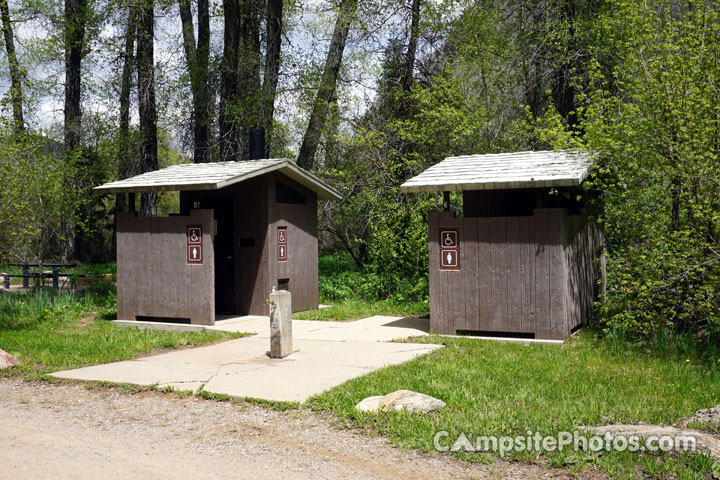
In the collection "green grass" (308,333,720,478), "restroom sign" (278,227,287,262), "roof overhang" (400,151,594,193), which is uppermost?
"roof overhang" (400,151,594,193)

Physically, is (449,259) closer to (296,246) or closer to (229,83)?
(296,246)

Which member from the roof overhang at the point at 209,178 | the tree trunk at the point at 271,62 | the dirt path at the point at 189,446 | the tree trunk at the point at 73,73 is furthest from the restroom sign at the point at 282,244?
the tree trunk at the point at 73,73

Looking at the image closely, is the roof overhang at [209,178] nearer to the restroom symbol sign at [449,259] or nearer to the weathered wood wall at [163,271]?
the weathered wood wall at [163,271]

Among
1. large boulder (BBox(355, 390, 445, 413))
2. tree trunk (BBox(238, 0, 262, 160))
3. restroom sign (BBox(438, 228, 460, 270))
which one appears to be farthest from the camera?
tree trunk (BBox(238, 0, 262, 160))

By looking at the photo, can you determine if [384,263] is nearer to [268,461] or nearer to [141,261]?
[141,261]

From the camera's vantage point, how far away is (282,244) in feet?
45.2

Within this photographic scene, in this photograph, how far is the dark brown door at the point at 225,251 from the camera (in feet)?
45.6

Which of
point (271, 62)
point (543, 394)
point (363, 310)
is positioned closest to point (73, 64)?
point (271, 62)

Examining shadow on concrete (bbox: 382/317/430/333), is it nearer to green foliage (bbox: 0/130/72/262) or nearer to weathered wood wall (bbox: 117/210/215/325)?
weathered wood wall (bbox: 117/210/215/325)

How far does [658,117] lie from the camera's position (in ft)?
29.9

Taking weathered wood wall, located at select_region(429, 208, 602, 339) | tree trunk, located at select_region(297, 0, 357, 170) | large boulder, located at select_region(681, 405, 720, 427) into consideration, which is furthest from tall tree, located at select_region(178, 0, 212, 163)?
large boulder, located at select_region(681, 405, 720, 427)

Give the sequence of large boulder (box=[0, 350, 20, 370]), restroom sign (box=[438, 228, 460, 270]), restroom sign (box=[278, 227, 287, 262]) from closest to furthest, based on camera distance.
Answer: large boulder (box=[0, 350, 20, 370])
restroom sign (box=[438, 228, 460, 270])
restroom sign (box=[278, 227, 287, 262])

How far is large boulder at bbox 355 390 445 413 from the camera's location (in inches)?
245

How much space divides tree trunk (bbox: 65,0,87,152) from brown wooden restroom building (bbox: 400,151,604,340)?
16.5m
